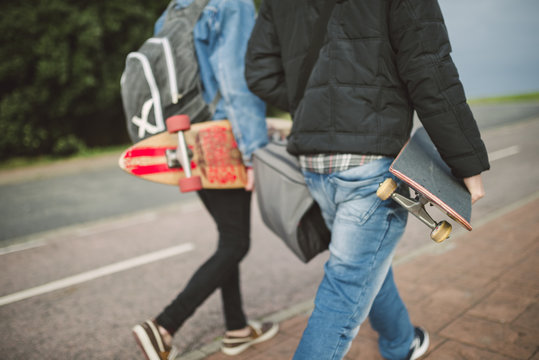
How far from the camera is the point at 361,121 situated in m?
1.55

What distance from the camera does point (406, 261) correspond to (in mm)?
3734

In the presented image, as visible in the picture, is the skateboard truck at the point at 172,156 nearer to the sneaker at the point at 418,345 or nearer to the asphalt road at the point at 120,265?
the asphalt road at the point at 120,265

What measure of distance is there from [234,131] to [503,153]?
31.3ft

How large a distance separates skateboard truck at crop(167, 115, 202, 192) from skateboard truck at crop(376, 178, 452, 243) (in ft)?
3.25

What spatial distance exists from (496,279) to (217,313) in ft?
6.95

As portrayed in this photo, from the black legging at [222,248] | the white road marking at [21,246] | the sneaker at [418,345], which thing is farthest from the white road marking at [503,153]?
the white road marking at [21,246]

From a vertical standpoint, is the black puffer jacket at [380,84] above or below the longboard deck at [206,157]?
above

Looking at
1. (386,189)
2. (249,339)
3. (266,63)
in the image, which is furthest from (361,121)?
(249,339)

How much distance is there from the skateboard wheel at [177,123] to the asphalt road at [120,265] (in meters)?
1.47

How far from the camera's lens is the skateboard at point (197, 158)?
2.16 m

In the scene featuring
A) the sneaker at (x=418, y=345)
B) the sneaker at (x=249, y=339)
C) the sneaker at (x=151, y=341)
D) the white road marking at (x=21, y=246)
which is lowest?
the white road marking at (x=21, y=246)

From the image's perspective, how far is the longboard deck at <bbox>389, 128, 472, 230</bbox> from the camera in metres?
1.44

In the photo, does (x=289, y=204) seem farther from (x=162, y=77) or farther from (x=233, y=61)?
(x=162, y=77)

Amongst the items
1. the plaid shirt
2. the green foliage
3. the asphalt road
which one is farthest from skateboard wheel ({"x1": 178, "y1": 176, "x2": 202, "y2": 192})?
the green foliage
